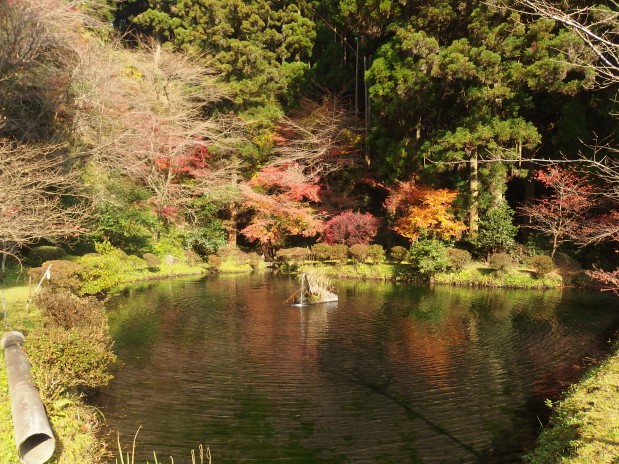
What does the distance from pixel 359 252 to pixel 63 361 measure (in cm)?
1554

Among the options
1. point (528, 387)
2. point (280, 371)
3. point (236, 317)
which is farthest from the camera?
point (236, 317)

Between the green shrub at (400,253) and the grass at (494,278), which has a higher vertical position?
the green shrub at (400,253)

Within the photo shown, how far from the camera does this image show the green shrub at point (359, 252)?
2150 centimetres

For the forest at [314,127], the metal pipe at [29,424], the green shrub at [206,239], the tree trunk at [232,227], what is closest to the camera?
the metal pipe at [29,424]

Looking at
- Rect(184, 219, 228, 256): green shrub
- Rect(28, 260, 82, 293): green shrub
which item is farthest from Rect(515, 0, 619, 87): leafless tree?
Rect(184, 219, 228, 256): green shrub

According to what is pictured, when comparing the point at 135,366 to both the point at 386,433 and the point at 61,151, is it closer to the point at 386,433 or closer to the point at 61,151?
the point at 386,433

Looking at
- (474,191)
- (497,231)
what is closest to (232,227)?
(474,191)

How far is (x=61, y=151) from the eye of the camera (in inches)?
641

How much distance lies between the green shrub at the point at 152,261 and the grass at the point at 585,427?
17142 millimetres

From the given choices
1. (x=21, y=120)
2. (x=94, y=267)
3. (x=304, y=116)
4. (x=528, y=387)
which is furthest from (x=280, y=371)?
(x=304, y=116)

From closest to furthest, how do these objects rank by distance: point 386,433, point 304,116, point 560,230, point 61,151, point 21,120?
point 386,433
point 21,120
point 61,151
point 560,230
point 304,116

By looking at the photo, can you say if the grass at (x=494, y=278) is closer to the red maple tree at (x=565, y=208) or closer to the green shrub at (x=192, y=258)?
the red maple tree at (x=565, y=208)

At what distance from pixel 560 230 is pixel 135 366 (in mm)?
16506

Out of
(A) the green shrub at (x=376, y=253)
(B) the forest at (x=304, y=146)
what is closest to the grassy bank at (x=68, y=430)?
(B) the forest at (x=304, y=146)
